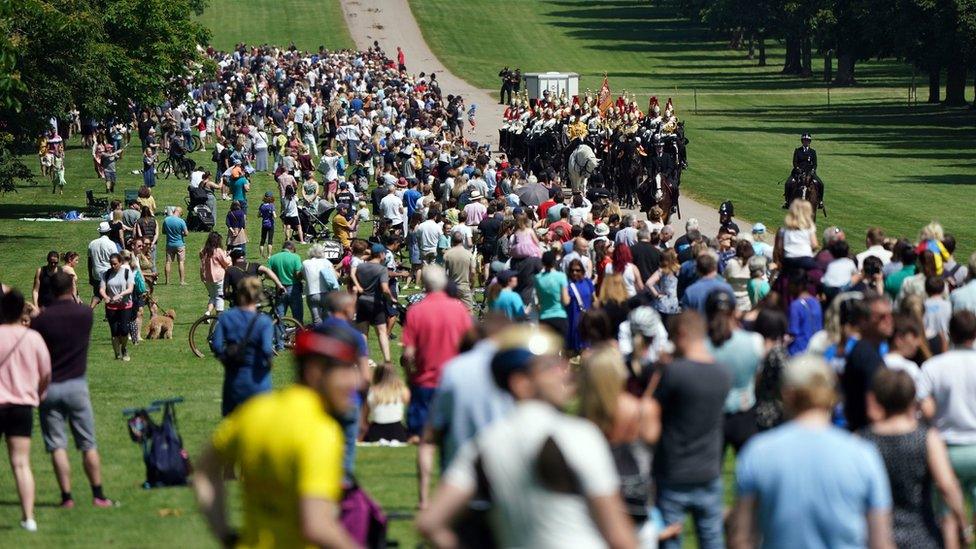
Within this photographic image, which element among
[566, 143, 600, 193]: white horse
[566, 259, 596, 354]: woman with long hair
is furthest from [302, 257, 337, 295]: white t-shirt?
[566, 143, 600, 193]: white horse

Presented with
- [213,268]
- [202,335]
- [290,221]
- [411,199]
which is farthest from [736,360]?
[290,221]

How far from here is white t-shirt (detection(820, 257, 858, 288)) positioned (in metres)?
16.6

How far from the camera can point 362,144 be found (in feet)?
161

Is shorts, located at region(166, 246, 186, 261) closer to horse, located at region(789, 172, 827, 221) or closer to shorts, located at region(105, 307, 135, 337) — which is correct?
shorts, located at region(105, 307, 135, 337)

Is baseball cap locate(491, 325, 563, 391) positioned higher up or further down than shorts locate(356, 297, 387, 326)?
higher up

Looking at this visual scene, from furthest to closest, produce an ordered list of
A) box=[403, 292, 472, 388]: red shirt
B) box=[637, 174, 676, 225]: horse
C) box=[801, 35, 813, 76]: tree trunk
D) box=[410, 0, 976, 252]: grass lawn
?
box=[801, 35, 813, 76]: tree trunk, box=[410, 0, 976, 252]: grass lawn, box=[637, 174, 676, 225]: horse, box=[403, 292, 472, 388]: red shirt

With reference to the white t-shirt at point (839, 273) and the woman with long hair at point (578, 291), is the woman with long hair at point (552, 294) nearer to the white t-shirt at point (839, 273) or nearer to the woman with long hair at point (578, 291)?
the woman with long hair at point (578, 291)

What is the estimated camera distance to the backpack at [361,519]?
8.66 metres

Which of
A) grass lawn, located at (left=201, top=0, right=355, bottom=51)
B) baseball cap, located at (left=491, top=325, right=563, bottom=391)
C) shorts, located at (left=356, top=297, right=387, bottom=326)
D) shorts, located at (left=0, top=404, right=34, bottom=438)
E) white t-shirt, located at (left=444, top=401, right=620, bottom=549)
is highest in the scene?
grass lawn, located at (left=201, top=0, right=355, bottom=51)

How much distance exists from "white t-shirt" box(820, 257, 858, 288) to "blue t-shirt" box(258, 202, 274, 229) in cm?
1903

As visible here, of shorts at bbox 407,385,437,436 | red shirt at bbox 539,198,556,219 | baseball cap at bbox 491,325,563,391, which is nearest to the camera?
baseball cap at bbox 491,325,563,391

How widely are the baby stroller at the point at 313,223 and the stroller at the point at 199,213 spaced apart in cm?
271

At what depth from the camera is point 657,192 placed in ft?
119

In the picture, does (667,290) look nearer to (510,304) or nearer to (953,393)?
(510,304)
